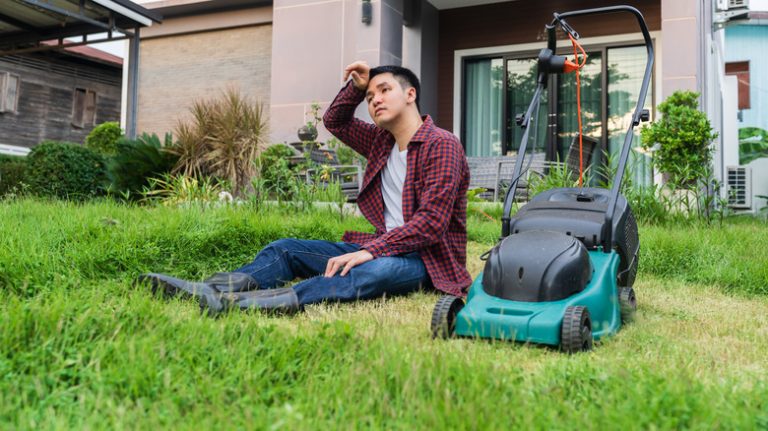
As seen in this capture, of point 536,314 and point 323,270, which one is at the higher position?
point 323,270

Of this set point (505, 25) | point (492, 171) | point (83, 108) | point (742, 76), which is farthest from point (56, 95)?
point (742, 76)

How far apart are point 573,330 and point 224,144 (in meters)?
6.03

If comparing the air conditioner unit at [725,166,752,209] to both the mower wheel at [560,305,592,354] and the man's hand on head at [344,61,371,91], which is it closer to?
the man's hand on head at [344,61,371,91]

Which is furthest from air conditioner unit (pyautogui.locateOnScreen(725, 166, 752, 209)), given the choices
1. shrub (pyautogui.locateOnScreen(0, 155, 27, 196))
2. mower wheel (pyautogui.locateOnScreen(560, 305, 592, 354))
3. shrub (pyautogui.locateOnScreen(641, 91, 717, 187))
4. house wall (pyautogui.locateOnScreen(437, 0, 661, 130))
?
shrub (pyautogui.locateOnScreen(0, 155, 27, 196))

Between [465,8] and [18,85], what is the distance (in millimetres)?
13439

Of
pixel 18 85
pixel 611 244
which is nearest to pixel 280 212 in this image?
pixel 611 244

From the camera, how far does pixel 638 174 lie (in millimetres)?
9180

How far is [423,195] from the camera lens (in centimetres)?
300

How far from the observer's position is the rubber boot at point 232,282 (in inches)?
110

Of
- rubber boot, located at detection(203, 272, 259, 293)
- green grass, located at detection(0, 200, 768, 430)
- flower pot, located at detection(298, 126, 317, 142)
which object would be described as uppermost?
flower pot, located at detection(298, 126, 317, 142)

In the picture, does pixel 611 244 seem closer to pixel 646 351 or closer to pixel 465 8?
pixel 646 351

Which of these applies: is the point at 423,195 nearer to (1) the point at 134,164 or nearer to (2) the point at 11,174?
(1) the point at 134,164

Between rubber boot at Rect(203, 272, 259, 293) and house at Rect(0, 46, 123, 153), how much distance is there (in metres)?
16.4

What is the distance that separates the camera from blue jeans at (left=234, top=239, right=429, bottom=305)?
2.89 meters
